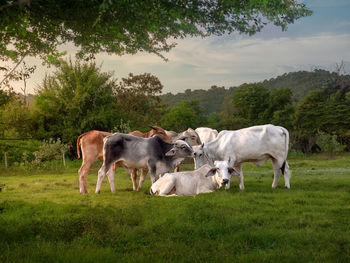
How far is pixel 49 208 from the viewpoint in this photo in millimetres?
9969

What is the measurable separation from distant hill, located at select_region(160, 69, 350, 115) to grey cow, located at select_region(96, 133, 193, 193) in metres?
64.8

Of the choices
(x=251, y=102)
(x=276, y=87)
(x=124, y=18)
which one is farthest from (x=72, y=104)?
(x=276, y=87)

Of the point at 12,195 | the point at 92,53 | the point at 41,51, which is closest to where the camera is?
the point at 92,53

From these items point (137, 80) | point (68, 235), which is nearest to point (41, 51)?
point (68, 235)

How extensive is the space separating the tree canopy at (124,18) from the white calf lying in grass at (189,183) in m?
3.85

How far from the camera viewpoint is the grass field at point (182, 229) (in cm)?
637

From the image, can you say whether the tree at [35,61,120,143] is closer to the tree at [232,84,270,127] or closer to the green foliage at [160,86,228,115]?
the tree at [232,84,270,127]

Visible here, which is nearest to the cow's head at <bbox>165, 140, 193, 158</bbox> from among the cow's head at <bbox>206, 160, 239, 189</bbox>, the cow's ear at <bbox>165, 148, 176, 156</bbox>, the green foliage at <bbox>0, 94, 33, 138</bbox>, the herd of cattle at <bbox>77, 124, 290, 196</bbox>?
the herd of cattle at <bbox>77, 124, 290, 196</bbox>

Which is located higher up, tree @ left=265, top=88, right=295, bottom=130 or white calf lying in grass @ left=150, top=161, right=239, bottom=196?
tree @ left=265, top=88, right=295, bottom=130

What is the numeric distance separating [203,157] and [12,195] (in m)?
6.75

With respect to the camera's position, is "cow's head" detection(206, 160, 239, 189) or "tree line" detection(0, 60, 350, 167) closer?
"cow's head" detection(206, 160, 239, 189)

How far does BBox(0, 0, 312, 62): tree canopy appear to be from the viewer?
7965mm

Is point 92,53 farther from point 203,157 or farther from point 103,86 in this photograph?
point 103,86

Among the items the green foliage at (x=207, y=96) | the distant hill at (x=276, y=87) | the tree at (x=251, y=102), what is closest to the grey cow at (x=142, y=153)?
the tree at (x=251, y=102)
